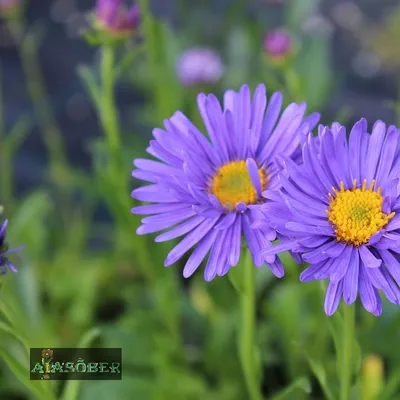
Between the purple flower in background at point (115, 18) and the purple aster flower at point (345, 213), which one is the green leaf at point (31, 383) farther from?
the purple flower in background at point (115, 18)

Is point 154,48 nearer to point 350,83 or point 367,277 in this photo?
point 367,277

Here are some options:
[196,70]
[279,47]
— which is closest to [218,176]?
[279,47]

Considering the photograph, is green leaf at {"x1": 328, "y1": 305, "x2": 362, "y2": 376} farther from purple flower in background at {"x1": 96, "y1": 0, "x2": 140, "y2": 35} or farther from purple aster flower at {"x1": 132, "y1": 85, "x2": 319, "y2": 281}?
purple flower in background at {"x1": 96, "y1": 0, "x2": 140, "y2": 35}

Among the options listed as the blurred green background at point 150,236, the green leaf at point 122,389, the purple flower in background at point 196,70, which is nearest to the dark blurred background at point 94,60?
the blurred green background at point 150,236

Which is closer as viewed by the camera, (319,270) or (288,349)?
(319,270)

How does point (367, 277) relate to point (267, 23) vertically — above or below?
below

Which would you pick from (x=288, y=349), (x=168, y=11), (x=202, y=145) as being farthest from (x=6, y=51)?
(x=202, y=145)
